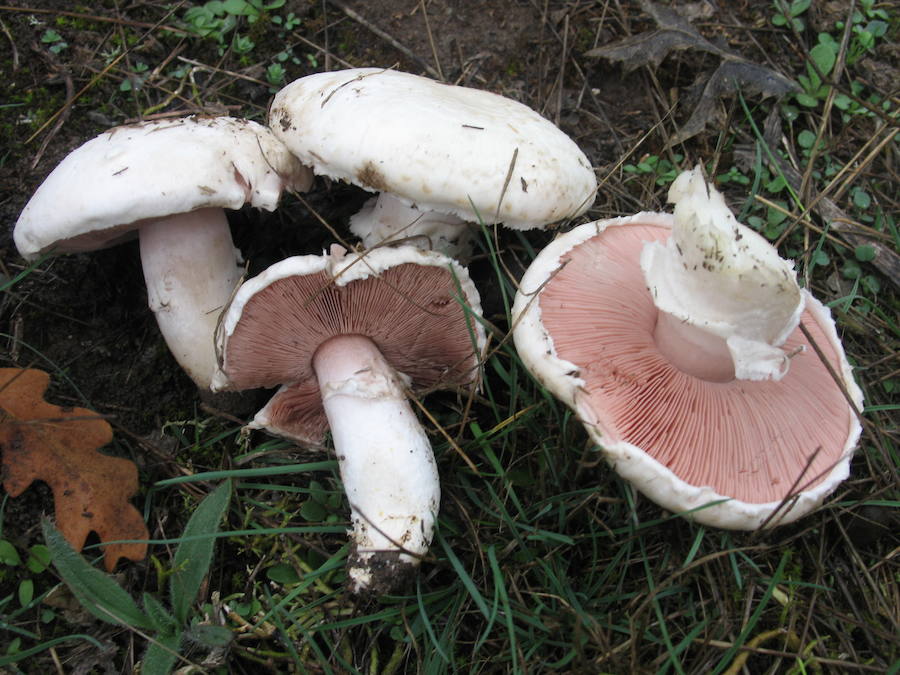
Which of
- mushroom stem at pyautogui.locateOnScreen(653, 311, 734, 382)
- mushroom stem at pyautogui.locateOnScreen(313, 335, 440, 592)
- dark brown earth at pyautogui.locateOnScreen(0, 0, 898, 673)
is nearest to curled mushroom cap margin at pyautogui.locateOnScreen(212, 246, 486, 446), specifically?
mushroom stem at pyautogui.locateOnScreen(313, 335, 440, 592)

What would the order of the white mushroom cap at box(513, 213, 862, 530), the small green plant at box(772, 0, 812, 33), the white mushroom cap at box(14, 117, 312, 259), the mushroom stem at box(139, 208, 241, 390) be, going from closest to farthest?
the white mushroom cap at box(513, 213, 862, 530) → the white mushroom cap at box(14, 117, 312, 259) → the mushroom stem at box(139, 208, 241, 390) → the small green plant at box(772, 0, 812, 33)

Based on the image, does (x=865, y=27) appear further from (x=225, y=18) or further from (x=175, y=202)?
(x=175, y=202)

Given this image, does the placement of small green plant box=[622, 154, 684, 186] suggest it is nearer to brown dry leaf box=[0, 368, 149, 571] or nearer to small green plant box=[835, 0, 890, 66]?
small green plant box=[835, 0, 890, 66]

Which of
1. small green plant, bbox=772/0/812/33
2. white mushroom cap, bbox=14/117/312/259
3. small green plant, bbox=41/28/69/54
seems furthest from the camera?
small green plant, bbox=772/0/812/33

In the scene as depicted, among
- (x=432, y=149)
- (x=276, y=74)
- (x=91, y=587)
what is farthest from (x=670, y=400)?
(x=276, y=74)

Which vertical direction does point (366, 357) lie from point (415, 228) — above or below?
below

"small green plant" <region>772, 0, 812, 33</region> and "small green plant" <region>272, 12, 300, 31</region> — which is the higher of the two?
"small green plant" <region>772, 0, 812, 33</region>

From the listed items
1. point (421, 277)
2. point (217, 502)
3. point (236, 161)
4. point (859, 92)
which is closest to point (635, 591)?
point (421, 277)

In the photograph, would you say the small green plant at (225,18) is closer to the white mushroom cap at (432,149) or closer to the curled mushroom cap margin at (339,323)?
the white mushroom cap at (432,149)
